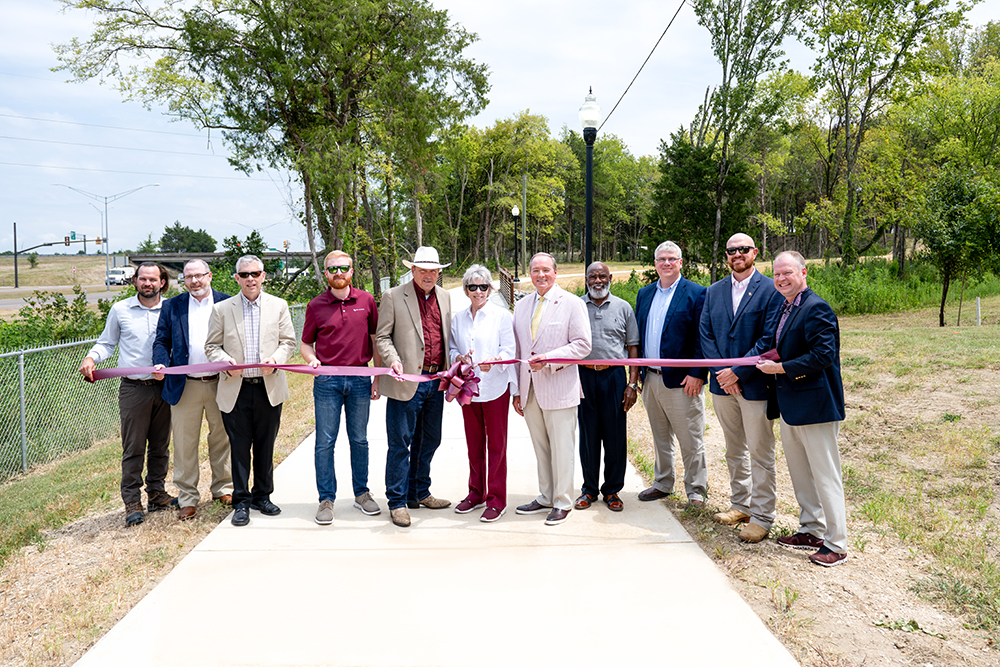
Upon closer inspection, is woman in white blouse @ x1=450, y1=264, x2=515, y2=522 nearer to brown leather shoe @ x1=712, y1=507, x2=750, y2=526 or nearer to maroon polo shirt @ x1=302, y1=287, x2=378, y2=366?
maroon polo shirt @ x1=302, y1=287, x2=378, y2=366

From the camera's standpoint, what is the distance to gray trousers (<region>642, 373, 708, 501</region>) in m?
5.66

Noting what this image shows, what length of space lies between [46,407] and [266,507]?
433 cm

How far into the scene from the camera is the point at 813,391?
14.8 feet

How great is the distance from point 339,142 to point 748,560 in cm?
2026

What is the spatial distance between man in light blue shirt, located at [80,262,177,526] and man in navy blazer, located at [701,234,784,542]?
4594mm

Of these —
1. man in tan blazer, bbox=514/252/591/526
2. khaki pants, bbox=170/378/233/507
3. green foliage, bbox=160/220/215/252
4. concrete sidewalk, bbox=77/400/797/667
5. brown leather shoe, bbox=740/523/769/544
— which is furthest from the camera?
green foliage, bbox=160/220/215/252

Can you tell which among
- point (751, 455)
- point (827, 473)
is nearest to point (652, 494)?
point (751, 455)

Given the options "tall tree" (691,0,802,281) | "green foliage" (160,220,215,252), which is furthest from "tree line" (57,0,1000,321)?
"green foliage" (160,220,215,252)

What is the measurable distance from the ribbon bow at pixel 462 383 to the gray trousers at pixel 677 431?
1.60m

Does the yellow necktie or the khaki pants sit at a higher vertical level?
the yellow necktie

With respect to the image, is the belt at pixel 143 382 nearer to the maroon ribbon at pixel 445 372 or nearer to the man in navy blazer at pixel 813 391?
the maroon ribbon at pixel 445 372

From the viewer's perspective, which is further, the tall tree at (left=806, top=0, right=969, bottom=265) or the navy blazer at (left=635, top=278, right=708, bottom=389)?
the tall tree at (left=806, top=0, right=969, bottom=265)

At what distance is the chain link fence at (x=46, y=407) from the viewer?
7555 mm

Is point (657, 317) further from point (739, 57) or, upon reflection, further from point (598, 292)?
point (739, 57)
